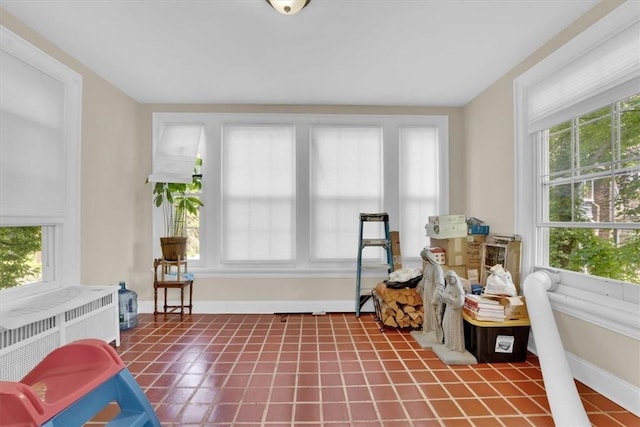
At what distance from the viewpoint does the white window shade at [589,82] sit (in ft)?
7.00

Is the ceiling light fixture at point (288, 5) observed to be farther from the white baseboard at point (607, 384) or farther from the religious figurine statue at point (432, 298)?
the white baseboard at point (607, 384)

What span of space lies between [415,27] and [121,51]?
262 centimetres

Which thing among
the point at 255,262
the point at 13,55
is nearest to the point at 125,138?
the point at 13,55

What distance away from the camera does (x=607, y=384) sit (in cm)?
224

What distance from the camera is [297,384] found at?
241 cm

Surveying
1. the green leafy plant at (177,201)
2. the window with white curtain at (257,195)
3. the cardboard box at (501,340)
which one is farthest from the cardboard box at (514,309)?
the green leafy plant at (177,201)

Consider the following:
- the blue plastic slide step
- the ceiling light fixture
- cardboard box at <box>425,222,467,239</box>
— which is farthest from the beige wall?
the blue plastic slide step

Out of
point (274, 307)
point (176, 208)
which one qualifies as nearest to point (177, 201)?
point (176, 208)

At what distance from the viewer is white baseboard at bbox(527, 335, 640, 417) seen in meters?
2.06

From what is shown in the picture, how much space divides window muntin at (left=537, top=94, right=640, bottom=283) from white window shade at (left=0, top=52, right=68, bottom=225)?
443 centimetres

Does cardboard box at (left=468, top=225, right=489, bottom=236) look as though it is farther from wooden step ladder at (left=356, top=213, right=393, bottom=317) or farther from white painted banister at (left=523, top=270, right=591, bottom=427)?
white painted banister at (left=523, top=270, right=591, bottom=427)

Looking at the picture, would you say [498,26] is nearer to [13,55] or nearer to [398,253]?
[398,253]

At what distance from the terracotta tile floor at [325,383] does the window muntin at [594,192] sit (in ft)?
3.20

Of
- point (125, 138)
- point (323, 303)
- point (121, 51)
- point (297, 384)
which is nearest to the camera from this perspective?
point (297, 384)
